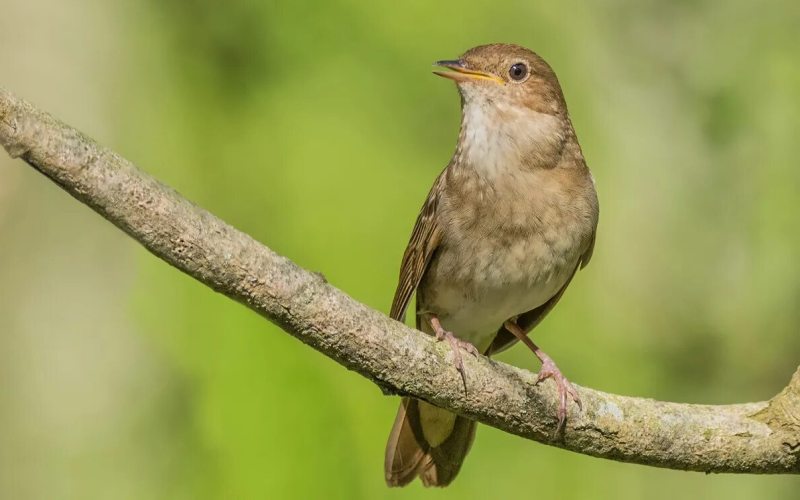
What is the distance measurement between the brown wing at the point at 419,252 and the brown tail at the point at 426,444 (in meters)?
0.45

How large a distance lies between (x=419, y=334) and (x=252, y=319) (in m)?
2.52

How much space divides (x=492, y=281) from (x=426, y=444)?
0.82 m

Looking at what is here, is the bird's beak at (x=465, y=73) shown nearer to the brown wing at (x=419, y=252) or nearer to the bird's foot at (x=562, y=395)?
the brown wing at (x=419, y=252)

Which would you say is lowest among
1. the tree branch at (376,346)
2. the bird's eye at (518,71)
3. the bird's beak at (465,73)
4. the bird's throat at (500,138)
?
the tree branch at (376,346)

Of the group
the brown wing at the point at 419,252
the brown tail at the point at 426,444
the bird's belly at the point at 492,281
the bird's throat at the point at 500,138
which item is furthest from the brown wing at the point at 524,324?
the bird's throat at the point at 500,138

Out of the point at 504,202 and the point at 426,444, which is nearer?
the point at 504,202

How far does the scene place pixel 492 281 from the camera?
4484 millimetres

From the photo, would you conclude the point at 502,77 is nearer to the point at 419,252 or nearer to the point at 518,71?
the point at 518,71

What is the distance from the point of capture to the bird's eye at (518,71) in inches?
173

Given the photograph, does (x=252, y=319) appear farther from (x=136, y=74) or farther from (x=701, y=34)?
(x=701, y=34)

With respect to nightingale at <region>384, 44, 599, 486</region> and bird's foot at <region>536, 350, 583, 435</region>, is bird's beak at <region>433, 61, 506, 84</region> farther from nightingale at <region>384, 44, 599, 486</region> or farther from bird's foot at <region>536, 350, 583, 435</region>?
bird's foot at <region>536, 350, 583, 435</region>

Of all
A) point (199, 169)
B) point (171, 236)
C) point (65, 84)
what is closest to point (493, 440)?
point (199, 169)

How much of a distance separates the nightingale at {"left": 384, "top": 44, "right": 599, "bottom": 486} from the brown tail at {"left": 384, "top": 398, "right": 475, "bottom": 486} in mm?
411

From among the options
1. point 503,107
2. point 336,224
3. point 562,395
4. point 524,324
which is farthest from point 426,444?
point 336,224
